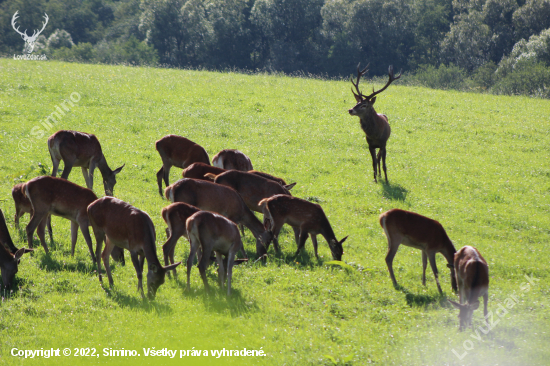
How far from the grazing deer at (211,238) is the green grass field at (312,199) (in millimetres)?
416

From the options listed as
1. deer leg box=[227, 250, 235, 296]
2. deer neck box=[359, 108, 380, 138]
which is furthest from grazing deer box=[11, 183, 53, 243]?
deer neck box=[359, 108, 380, 138]

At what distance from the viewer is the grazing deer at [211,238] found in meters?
8.29

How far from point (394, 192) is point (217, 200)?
6.86 m

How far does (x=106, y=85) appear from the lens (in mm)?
25688

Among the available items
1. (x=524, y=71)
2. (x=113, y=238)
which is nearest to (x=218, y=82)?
(x=113, y=238)

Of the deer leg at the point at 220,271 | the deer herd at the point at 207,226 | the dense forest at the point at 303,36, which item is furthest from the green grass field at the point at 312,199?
the dense forest at the point at 303,36

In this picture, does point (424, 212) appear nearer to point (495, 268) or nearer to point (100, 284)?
point (495, 268)

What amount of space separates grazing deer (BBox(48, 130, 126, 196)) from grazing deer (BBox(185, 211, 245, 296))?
5156 mm

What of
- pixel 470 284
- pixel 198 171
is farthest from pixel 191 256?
pixel 470 284

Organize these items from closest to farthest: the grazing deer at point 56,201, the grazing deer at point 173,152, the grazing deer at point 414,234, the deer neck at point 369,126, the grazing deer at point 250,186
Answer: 1. the grazing deer at point 56,201
2. the grazing deer at point 414,234
3. the grazing deer at point 250,186
4. the grazing deer at point 173,152
5. the deer neck at point 369,126

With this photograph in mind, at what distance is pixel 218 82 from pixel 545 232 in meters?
19.8

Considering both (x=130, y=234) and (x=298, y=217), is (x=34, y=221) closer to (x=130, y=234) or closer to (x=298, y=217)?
(x=130, y=234)

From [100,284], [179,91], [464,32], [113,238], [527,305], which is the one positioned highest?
[464,32]
